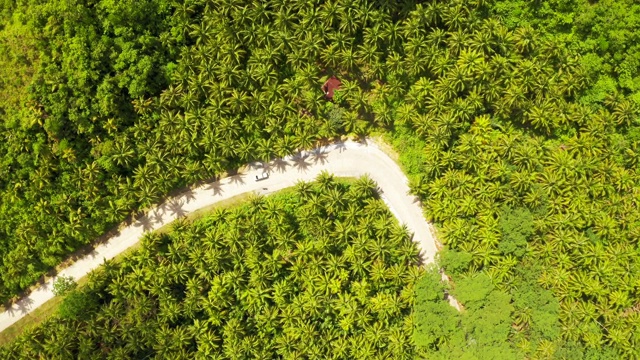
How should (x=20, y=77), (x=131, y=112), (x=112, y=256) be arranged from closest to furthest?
1. (x=20, y=77)
2. (x=131, y=112)
3. (x=112, y=256)

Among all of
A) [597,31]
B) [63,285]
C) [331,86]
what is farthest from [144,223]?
[597,31]

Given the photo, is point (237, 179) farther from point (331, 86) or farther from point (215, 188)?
point (331, 86)

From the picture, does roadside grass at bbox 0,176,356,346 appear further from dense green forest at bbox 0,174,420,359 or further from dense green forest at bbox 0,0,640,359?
dense green forest at bbox 0,0,640,359

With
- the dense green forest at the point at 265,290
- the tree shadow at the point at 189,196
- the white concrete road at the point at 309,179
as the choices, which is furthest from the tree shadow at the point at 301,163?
the tree shadow at the point at 189,196

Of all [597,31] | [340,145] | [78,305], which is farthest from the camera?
[340,145]

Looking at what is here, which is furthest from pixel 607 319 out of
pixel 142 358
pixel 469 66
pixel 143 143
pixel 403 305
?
pixel 143 143

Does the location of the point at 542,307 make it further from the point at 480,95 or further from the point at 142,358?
the point at 142,358
